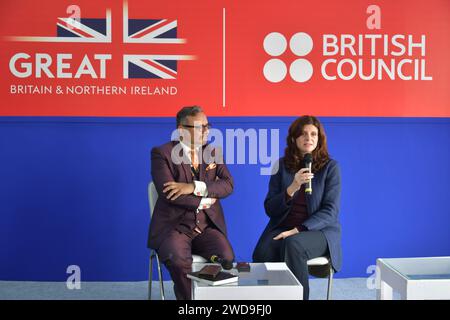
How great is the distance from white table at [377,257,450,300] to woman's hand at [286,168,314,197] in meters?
0.69

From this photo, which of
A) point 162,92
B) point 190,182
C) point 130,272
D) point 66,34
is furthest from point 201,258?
point 66,34

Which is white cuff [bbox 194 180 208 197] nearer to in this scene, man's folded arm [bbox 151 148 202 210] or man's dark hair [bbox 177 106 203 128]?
man's folded arm [bbox 151 148 202 210]

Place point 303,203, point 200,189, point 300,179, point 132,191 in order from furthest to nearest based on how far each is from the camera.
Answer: point 132,191 < point 303,203 < point 200,189 < point 300,179

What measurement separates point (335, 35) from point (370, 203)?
1.45m

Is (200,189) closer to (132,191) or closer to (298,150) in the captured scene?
(298,150)

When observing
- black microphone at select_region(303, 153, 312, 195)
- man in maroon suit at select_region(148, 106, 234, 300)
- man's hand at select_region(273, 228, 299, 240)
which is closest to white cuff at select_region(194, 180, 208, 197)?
man in maroon suit at select_region(148, 106, 234, 300)

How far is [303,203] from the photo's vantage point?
356cm

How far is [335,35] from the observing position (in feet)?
14.5

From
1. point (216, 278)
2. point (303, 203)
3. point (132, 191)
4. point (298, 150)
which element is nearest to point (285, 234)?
point (303, 203)

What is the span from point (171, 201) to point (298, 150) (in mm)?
930

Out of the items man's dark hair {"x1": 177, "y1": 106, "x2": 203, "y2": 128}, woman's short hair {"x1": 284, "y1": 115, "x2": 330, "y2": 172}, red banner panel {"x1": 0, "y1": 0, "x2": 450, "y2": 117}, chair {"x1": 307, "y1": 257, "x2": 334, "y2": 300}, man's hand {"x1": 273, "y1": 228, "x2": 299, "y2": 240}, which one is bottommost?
chair {"x1": 307, "y1": 257, "x2": 334, "y2": 300}

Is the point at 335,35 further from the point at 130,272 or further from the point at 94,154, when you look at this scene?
the point at 130,272

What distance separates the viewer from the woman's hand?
3316mm

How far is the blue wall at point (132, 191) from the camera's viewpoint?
4.37 metres
